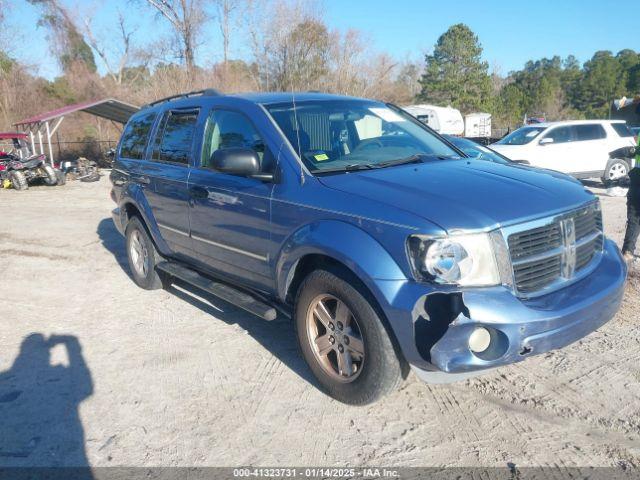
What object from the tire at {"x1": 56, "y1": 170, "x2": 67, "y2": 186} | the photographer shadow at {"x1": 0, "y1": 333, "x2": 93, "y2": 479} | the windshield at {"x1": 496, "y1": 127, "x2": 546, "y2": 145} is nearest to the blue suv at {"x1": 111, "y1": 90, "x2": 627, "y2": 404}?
the photographer shadow at {"x1": 0, "y1": 333, "x2": 93, "y2": 479}

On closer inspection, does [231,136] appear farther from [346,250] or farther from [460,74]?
[460,74]

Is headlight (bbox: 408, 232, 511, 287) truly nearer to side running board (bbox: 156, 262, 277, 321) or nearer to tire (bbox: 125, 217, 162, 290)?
side running board (bbox: 156, 262, 277, 321)

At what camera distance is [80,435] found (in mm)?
3275

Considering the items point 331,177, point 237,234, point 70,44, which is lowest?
point 237,234

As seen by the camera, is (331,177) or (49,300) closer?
(331,177)

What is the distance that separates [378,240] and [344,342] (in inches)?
29.4

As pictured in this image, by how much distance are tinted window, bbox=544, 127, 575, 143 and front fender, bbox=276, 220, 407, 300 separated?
1319 cm

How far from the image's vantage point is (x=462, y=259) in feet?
9.27

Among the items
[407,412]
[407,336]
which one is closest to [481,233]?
[407,336]

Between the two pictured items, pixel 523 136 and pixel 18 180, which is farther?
pixel 18 180

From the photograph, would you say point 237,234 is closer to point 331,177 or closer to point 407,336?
point 331,177

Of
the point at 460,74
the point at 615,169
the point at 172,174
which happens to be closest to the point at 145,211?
the point at 172,174

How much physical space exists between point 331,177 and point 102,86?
46317 millimetres

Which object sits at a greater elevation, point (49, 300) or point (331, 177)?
point (331, 177)
